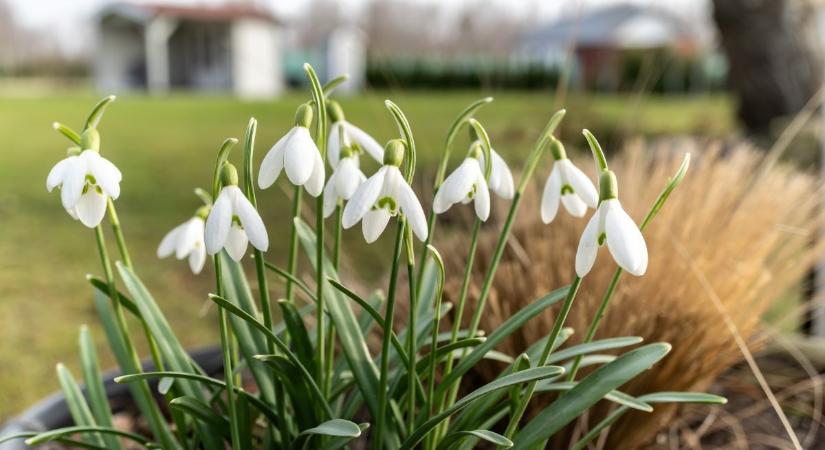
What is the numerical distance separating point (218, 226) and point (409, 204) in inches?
7.3

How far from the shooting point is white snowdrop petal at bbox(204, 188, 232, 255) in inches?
31.7

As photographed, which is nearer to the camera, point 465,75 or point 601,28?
point 465,75

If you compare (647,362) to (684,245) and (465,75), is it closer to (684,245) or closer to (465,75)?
(684,245)

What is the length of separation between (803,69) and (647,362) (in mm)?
5356

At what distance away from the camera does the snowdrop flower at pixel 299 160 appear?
0.82m

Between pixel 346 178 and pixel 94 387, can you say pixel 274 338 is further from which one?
pixel 94 387

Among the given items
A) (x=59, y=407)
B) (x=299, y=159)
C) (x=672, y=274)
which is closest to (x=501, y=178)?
(x=299, y=159)

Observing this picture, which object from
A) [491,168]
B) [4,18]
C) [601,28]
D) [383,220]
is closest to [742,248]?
[491,168]

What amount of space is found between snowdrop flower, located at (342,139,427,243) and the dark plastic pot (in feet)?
2.39

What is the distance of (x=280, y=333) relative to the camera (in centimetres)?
128

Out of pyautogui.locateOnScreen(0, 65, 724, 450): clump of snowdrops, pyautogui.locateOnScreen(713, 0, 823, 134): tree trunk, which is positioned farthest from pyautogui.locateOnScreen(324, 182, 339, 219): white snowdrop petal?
pyautogui.locateOnScreen(713, 0, 823, 134): tree trunk

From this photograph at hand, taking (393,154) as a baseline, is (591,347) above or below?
below

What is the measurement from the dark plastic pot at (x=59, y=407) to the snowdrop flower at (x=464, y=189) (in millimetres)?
777

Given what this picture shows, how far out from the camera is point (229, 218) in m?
0.81
